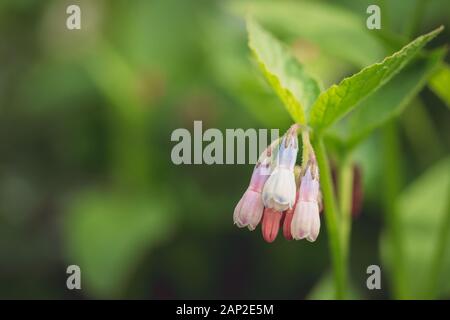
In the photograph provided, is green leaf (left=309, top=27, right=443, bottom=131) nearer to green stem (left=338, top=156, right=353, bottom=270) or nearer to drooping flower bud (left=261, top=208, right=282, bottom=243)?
drooping flower bud (left=261, top=208, right=282, bottom=243)

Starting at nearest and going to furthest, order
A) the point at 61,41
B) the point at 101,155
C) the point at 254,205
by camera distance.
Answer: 1. the point at 254,205
2. the point at 101,155
3. the point at 61,41

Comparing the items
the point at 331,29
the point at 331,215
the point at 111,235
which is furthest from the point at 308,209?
the point at 111,235

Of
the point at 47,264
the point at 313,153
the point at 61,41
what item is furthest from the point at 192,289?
the point at 313,153

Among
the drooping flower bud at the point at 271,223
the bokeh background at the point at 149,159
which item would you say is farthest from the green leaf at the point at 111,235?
the drooping flower bud at the point at 271,223

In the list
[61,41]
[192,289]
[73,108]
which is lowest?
[192,289]

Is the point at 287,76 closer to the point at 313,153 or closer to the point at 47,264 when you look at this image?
the point at 313,153

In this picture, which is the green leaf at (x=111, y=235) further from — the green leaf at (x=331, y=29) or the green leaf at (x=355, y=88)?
the green leaf at (x=355, y=88)
